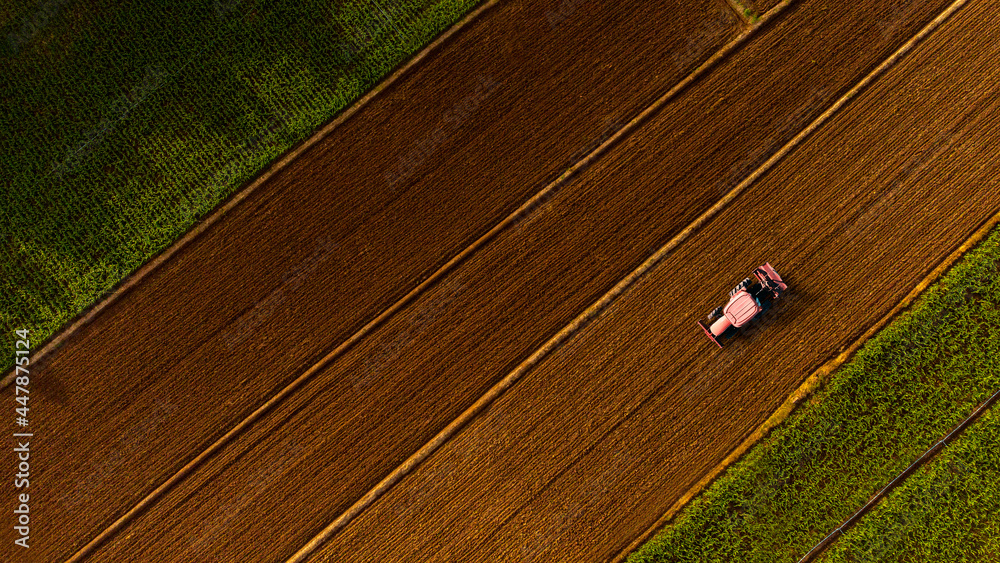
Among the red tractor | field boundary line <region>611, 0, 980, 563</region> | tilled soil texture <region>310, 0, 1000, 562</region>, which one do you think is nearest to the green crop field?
field boundary line <region>611, 0, 980, 563</region>

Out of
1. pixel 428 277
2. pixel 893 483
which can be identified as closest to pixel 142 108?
pixel 428 277

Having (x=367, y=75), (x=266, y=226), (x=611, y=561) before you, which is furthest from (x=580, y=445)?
(x=367, y=75)

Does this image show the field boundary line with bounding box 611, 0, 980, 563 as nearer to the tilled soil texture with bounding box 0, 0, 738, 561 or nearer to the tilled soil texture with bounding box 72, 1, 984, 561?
the tilled soil texture with bounding box 72, 1, 984, 561

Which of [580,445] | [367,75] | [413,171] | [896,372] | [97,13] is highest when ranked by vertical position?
[97,13]

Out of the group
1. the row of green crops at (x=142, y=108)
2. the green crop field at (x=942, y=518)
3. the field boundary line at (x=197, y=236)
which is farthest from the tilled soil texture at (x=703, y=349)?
the row of green crops at (x=142, y=108)

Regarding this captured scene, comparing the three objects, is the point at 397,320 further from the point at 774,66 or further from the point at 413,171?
the point at 774,66

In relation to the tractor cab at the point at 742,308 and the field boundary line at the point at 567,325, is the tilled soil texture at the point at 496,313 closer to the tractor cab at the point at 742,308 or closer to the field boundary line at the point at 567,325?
the field boundary line at the point at 567,325
